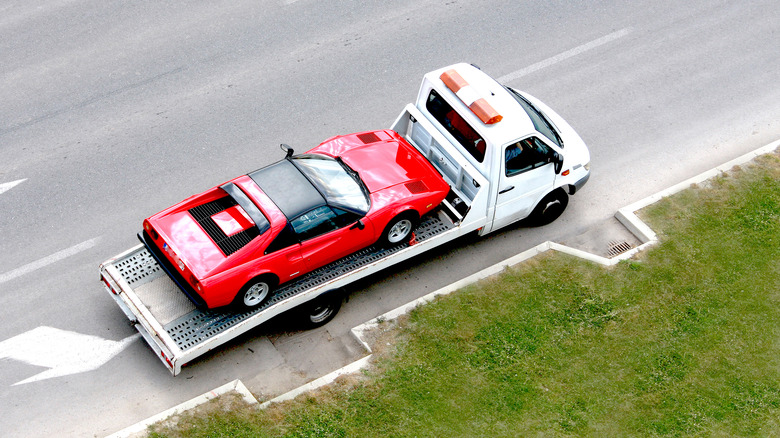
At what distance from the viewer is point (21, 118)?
13203mm

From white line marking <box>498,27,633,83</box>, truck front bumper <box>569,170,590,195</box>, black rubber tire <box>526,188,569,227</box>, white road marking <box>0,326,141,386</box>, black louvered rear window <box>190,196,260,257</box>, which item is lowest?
black rubber tire <box>526,188,569,227</box>

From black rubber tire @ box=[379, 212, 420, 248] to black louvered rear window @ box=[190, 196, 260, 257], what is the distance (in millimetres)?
1837

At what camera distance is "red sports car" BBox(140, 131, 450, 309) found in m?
9.77

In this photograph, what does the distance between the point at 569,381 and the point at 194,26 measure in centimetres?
937

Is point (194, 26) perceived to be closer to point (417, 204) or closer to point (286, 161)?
point (286, 161)

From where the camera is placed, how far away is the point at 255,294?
10.2 metres

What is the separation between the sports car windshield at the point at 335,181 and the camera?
34.2 feet

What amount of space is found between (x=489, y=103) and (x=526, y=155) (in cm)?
89

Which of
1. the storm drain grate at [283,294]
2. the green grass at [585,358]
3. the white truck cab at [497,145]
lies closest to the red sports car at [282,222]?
the storm drain grate at [283,294]

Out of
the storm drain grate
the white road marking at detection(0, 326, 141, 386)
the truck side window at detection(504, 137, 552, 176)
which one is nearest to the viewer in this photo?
the storm drain grate

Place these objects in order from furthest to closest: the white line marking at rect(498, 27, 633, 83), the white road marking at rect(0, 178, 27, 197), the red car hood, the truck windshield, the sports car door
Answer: the white line marking at rect(498, 27, 633, 83)
the white road marking at rect(0, 178, 27, 197)
the truck windshield
the red car hood
the sports car door

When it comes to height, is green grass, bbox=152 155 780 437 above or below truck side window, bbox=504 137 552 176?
below

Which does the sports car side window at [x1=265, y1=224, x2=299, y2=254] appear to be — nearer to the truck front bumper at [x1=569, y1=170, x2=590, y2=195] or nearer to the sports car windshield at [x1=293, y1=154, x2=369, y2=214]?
the sports car windshield at [x1=293, y1=154, x2=369, y2=214]

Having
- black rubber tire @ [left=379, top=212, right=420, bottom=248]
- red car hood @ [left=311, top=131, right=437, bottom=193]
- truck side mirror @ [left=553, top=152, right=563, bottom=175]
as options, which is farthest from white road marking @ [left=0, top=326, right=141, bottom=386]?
truck side mirror @ [left=553, top=152, right=563, bottom=175]
